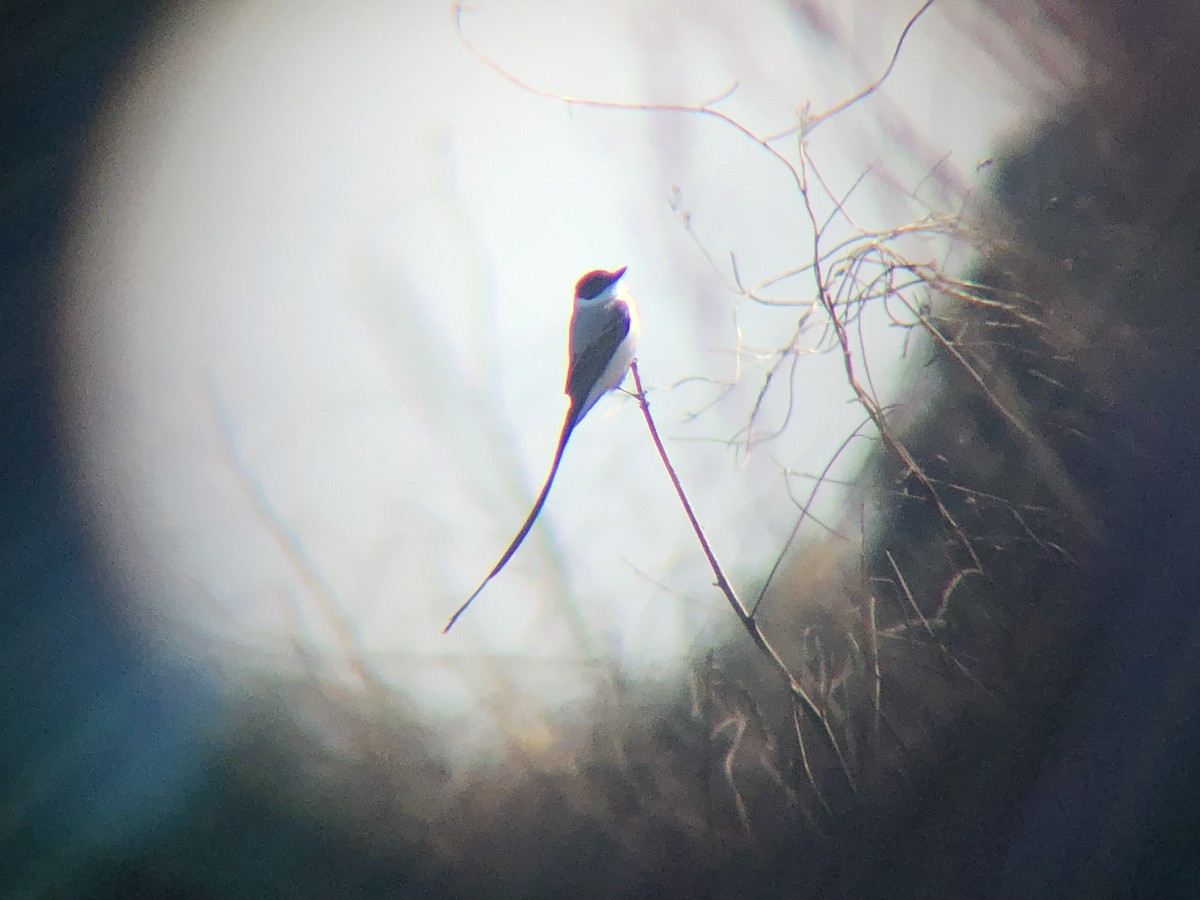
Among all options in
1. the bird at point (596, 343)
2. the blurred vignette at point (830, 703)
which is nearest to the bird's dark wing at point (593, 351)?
the bird at point (596, 343)

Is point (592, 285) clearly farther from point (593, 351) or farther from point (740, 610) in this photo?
point (740, 610)

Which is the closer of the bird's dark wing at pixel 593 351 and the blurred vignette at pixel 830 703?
the blurred vignette at pixel 830 703

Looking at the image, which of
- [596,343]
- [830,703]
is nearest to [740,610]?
[830,703]

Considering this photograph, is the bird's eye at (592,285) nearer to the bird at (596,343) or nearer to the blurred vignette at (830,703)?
the bird at (596,343)

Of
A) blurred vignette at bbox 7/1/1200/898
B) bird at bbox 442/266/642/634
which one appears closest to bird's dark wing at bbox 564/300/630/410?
bird at bbox 442/266/642/634

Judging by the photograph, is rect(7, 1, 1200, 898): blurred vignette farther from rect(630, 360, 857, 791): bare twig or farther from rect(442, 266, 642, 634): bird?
rect(442, 266, 642, 634): bird

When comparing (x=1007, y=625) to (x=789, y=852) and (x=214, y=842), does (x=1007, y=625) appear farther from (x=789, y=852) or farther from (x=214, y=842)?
(x=214, y=842)

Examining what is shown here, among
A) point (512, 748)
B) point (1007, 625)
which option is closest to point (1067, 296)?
point (1007, 625)
